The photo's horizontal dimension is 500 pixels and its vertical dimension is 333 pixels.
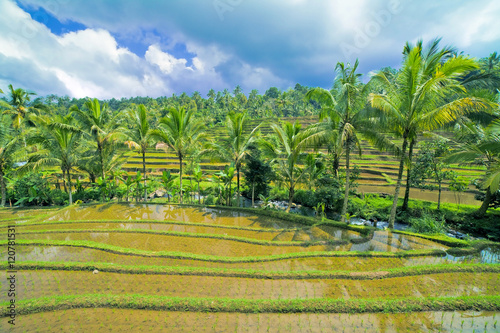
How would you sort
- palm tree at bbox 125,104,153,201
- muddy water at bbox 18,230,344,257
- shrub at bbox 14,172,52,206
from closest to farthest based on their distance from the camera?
muddy water at bbox 18,230,344,257 → palm tree at bbox 125,104,153,201 → shrub at bbox 14,172,52,206

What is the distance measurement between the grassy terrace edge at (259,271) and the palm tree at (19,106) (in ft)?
67.1

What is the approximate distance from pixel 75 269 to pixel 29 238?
4.21 m

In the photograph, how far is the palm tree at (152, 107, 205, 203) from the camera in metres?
12.5

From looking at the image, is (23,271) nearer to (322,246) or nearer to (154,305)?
(154,305)

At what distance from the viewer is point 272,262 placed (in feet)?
21.4

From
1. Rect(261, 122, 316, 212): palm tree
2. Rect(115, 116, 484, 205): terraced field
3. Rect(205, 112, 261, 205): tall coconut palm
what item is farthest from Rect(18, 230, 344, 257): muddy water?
Rect(115, 116, 484, 205): terraced field

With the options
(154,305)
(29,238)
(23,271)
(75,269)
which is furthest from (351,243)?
(29,238)

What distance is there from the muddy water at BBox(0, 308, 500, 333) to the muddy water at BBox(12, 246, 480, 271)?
1.81 metres

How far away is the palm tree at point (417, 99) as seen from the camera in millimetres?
6926

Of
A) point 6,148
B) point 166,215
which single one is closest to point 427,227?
point 166,215

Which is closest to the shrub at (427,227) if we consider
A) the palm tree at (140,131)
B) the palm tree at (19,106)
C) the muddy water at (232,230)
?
the muddy water at (232,230)

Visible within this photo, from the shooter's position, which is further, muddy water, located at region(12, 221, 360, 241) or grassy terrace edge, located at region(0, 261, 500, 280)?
muddy water, located at region(12, 221, 360, 241)

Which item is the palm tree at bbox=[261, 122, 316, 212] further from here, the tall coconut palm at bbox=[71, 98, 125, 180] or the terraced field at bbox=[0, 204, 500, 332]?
the tall coconut palm at bbox=[71, 98, 125, 180]

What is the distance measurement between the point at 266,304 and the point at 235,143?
8.34 metres
